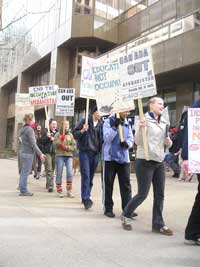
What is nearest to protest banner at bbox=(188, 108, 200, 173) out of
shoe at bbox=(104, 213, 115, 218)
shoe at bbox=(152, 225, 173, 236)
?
shoe at bbox=(152, 225, 173, 236)

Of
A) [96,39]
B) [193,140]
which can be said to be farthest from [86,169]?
[96,39]

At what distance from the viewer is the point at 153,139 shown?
5.40m

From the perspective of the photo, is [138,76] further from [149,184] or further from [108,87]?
[149,184]

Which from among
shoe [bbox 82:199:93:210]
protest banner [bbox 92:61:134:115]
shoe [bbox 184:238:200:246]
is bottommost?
shoe [bbox 184:238:200:246]

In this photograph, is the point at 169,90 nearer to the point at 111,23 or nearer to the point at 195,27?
the point at 195,27

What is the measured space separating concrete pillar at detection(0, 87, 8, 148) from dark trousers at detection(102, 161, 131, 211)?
40511mm

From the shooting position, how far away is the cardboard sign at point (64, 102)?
1011 centimetres

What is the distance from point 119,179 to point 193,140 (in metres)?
2.06

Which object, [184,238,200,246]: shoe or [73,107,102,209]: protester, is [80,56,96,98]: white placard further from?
[184,238,200,246]: shoe

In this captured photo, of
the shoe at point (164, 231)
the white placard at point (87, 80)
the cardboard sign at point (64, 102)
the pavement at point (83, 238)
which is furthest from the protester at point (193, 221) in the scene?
the cardboard sign at point (64, 102)

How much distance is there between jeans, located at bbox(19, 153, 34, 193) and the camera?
28.7 ft

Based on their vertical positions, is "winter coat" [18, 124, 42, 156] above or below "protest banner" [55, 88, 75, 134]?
below

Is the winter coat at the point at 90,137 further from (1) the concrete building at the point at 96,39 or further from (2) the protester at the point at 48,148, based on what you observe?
(1) the concrete building at the point at 96,39

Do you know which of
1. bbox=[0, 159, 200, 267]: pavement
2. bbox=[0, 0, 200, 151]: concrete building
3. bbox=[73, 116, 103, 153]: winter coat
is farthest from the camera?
bbox=[0, 0, 200, 151]: concrete building
